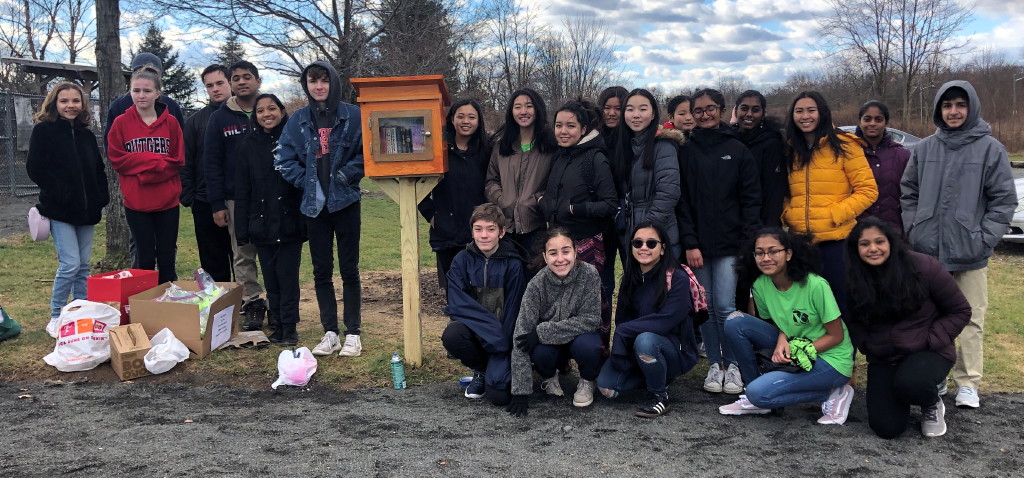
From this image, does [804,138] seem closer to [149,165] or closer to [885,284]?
[885,284]

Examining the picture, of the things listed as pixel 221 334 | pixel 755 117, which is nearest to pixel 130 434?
pixel 221 334

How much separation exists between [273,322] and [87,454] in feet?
7.61

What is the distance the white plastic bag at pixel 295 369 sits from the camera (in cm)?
→ 487

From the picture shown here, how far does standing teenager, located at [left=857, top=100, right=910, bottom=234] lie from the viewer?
15.8 feet

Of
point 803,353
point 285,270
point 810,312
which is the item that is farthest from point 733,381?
point 285,270

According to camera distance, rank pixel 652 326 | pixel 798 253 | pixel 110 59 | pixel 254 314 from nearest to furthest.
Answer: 1. pixel 798 253
2. pixel 652 326
3. pixel 254 314
4. pixel 110 59

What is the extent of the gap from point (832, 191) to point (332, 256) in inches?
137

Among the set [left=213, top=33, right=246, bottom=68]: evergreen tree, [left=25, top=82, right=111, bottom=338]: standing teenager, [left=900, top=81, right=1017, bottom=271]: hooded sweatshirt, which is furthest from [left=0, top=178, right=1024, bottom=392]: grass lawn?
[left=213, top=33, right=246, bottom=68]: evergreen tree

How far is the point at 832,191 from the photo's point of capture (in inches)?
182

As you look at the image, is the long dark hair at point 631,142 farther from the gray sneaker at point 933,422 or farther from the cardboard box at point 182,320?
the cardboard box at point 182,320

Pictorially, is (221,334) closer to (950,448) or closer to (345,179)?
(345,179)

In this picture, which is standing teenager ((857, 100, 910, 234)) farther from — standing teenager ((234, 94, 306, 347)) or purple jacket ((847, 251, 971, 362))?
standing teenager ((234, 94, 306, 347))

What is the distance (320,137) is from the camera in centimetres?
518

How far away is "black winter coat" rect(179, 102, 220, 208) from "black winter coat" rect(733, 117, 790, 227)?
14.3ft
